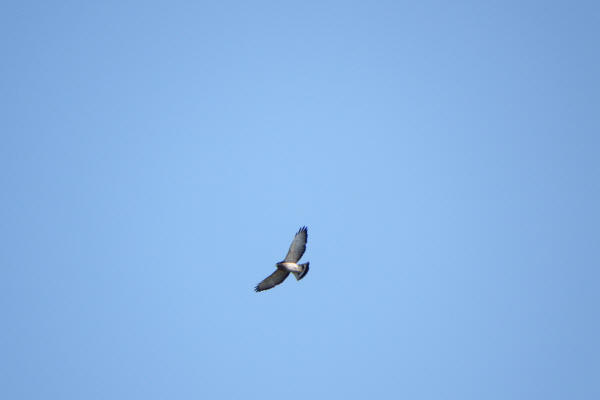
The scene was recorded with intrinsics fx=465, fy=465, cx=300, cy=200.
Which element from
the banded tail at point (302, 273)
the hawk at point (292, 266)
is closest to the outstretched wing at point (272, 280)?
the hawk at point (292, 266)

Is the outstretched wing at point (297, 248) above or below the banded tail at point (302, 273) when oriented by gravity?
above

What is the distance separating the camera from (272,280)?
53.9ft

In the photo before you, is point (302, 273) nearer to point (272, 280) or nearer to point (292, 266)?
point (292, 266)

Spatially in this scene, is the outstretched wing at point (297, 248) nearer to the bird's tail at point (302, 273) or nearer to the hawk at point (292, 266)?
the hawk at point (292, 266)

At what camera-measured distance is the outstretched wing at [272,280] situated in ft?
53.1

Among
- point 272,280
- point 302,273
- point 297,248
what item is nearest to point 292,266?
point 302,273

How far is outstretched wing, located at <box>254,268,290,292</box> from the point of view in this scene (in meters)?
16.2

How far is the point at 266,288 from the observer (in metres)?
16.7

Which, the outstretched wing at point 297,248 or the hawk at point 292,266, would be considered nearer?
the hawk at point 292,266

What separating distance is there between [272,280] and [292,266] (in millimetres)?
1040

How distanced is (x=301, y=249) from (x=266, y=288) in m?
1.99

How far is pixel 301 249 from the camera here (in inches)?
637

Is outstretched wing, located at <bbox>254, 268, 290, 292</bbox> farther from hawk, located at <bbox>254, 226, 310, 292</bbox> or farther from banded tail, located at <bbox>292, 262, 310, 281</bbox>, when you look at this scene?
banded tail, located at <bbox>292, 262, 310, 281</bbox>

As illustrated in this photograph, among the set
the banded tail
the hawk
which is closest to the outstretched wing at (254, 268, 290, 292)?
the hawk
